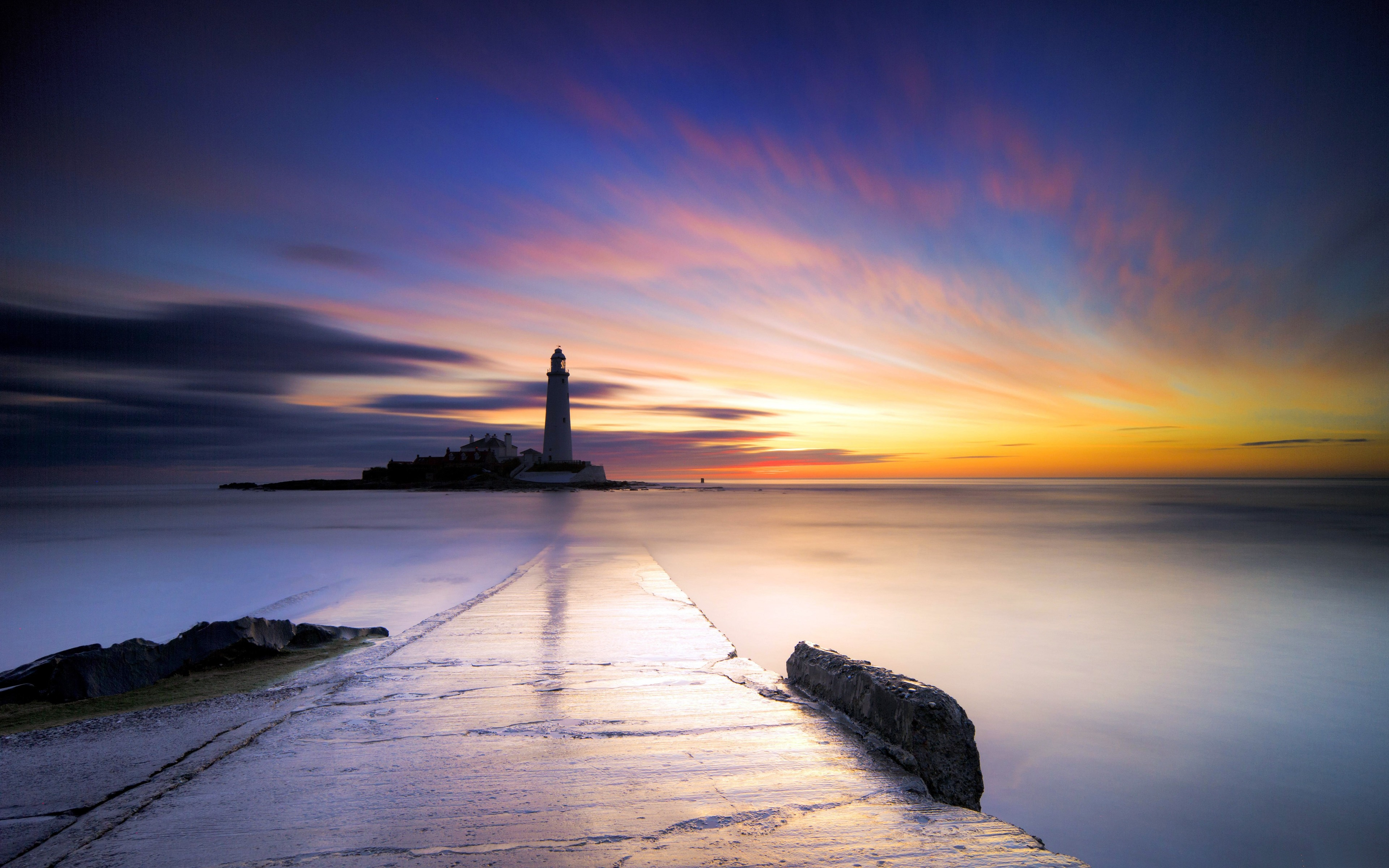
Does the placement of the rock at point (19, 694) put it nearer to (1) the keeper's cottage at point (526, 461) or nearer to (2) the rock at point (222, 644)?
(2) the rock at point (222, 644)

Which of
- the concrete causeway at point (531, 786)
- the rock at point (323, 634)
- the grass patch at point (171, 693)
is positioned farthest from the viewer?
the rock at point (323, 634)

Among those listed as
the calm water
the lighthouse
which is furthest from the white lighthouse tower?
the calm water

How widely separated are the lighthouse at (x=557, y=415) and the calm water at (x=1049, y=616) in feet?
73.8

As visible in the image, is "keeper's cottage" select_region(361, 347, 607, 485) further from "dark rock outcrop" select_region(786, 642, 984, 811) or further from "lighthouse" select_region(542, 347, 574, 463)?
"dark rock outcrop" select_region(786, 642, 984, 811)

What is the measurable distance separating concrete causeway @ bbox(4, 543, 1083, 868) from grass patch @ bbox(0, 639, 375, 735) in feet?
2.51

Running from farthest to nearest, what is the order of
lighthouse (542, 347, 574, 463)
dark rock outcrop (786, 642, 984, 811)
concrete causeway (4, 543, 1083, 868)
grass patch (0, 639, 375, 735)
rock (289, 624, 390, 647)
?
lighthouse (542, 347, 574, 463) < rock (289, 624, 390, 647) < grass patch (0, 639, 375, 735) < dark rock outcrop (786, 642, 984, 811) < concrete causeway (4, 543, 1083, 868)

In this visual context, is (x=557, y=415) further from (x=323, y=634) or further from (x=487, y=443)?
(x=323, y=634)

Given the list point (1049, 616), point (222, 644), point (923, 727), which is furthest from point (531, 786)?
point (1049, 616)

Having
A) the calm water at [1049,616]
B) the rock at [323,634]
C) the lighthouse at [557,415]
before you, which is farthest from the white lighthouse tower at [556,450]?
the rock at [323,634]

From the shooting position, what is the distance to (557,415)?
160 feet

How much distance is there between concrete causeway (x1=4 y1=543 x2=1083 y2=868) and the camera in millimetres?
1823

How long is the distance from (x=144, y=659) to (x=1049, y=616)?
1037 centimetres

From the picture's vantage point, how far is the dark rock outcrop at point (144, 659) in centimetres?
447

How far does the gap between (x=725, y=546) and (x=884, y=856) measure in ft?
53.3
